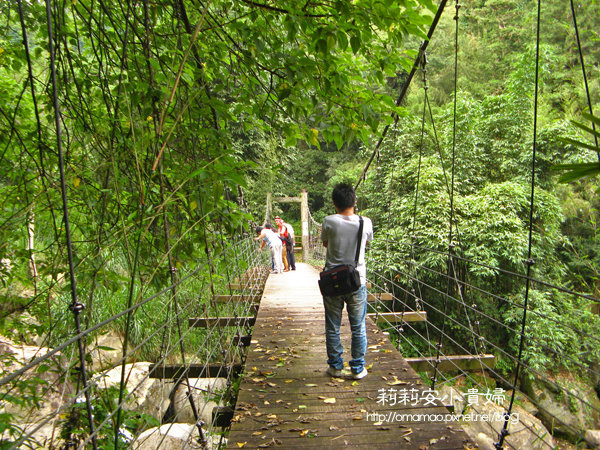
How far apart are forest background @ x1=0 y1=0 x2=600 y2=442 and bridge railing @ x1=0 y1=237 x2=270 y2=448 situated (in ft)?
0.50

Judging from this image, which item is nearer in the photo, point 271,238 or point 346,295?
point 346,295

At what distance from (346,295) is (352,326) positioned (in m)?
0.17

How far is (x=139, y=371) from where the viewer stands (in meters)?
4.43

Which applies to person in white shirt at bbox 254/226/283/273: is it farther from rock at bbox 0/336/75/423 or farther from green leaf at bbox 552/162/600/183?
green leaf at bbox 552/162/600/183

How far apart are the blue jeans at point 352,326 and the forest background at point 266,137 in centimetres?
69

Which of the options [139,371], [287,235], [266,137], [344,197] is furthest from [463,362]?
[287,235]

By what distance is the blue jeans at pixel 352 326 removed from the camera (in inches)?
73.3

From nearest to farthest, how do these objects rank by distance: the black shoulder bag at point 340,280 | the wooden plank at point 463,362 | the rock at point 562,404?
1. the black shoulder bag at point 340,280
2. the wooden plank at point 463,362
3. the rock at point 562,404

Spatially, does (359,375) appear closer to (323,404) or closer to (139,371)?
(323,404)

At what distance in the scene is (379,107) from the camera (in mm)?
1551

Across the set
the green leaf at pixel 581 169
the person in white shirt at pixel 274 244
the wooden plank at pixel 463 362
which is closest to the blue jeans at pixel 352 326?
the wooden plank at pixel 463 362

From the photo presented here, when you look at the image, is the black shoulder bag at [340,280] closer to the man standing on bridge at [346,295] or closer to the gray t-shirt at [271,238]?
the man standing on bridge at [346,295]

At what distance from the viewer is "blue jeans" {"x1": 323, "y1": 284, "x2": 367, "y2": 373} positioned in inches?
73.3

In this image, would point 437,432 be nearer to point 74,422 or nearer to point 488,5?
point 74,422
